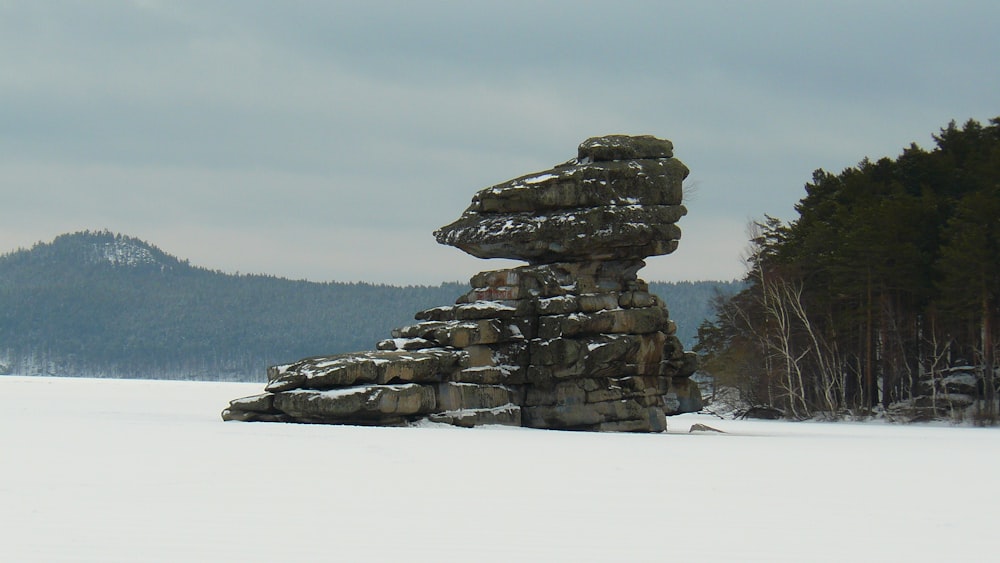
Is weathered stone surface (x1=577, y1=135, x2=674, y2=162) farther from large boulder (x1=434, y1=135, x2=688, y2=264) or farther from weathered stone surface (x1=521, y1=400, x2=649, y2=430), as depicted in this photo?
weathered stone surface (x1=521, y1=400, x2=649, y2=430)

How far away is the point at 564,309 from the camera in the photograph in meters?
42.1

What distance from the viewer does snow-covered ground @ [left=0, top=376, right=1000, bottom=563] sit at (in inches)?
495

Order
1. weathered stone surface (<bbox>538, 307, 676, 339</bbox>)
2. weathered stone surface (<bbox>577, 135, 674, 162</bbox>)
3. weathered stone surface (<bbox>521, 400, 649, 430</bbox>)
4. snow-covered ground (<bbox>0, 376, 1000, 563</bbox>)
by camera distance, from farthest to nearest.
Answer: weathered stone surface (<bbox>577, 135, 674, 162</bbox>) → weathered stone surface (<bbox>538, 307, 676, 339</bbox>) → weathered stone surface (<bbox>521, 400, 649, 430</bbox>) → snow-covered ground (<bbox>0, 376, 1000, 563</bbox>)

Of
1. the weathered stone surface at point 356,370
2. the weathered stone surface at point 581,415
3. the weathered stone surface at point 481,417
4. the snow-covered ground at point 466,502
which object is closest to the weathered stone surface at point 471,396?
the weathered stone surface at point 481,417

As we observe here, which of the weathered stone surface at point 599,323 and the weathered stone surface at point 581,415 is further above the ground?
the weathered stone surface at point 599,323

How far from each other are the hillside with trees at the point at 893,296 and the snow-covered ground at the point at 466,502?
102ft

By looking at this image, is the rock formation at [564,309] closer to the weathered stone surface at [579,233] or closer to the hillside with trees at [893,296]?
the weathered stone surface at [579,233]

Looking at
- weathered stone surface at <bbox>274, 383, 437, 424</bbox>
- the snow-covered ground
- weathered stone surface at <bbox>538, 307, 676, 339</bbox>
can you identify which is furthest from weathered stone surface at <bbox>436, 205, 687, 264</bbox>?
the snow-covered ground

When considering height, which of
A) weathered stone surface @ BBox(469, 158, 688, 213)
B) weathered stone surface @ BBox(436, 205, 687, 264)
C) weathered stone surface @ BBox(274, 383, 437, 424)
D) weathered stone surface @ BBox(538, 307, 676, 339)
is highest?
weathered stone surface @ BBox(469, 158, 688, 213)

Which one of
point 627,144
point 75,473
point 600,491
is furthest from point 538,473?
point 627,144

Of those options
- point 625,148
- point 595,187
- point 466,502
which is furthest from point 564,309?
point 466,502

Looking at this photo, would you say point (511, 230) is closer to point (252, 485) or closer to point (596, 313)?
point (596, 313)

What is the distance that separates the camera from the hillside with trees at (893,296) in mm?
54906

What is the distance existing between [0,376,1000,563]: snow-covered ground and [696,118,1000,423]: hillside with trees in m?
31.1
